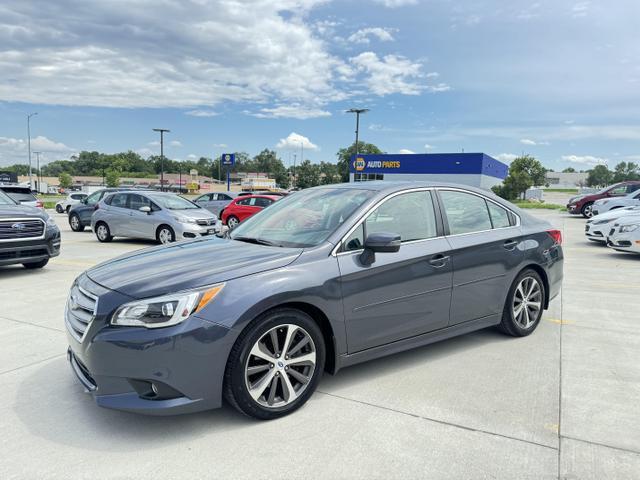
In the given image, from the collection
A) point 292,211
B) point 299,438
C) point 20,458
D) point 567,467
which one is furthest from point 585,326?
point 20,458

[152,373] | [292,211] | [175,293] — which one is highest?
[292,211]

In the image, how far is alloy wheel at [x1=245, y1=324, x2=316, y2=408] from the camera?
Answer: 3.13 meters

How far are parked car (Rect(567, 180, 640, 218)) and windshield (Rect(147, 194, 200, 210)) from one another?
60.5ft

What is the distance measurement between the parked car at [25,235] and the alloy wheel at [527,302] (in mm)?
7424

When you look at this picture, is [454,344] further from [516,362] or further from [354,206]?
[354,206]

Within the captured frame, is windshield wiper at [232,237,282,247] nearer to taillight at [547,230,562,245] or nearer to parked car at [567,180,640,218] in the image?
taillight at [547,230,562,245]

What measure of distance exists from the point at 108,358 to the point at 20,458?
0.72 m

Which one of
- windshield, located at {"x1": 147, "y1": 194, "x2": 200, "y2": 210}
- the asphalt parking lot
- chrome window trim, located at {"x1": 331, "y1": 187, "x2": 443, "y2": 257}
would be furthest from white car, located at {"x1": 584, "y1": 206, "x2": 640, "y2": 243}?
windshield, located at {"x1": 147, "y1": 194, "x2": 200, "y2": 210}

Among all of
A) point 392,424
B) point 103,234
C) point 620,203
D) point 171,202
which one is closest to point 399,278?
point 392,424

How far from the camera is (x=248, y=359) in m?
3.07

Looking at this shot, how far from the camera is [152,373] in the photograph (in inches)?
112

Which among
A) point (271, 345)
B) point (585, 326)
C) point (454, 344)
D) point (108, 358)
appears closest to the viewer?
point (108, 358)

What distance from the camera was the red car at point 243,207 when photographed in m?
19.1

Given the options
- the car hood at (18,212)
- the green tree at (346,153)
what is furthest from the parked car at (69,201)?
the green tree at (346,153)
